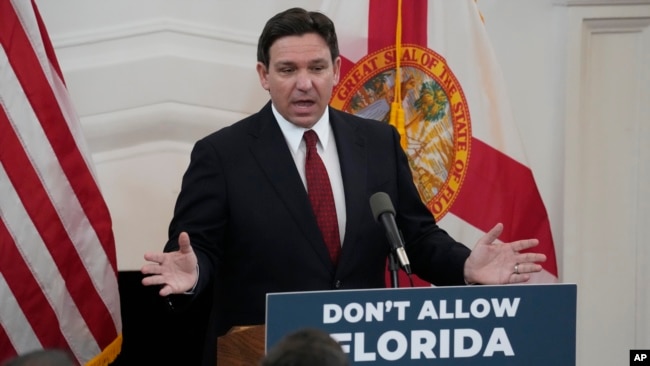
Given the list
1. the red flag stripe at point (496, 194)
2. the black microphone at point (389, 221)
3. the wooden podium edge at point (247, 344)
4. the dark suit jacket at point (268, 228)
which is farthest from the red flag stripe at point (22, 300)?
the red flag stripe at point (496, 194)

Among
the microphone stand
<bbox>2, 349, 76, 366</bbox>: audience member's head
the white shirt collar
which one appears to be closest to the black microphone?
the microphone stand

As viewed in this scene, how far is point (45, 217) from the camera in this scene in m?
3.37

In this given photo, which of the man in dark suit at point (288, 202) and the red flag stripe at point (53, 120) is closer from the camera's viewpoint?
the man in dark suit at point (288, 202)

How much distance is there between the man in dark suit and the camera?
2.90 m

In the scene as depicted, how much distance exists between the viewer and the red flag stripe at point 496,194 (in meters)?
3.84

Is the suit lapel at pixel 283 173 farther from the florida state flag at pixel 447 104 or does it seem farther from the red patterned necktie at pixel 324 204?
the florida state flag at pixel 447 104

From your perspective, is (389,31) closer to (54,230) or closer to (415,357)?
(54,230)

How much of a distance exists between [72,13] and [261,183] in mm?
1374

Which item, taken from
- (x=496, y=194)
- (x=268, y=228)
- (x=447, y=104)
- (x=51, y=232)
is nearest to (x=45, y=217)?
(x=51, y=232)

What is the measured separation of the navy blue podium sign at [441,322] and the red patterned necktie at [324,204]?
Result: 31.2 inches

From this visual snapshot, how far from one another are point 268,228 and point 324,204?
0.56 ft

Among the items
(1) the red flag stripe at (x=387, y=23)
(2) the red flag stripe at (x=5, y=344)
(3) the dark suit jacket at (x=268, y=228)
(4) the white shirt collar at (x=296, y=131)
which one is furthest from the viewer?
(1) the red flag stripe at (x=387, y=23)

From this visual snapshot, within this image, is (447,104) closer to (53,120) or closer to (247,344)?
(53,120)

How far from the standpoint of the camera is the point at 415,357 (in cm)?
215
